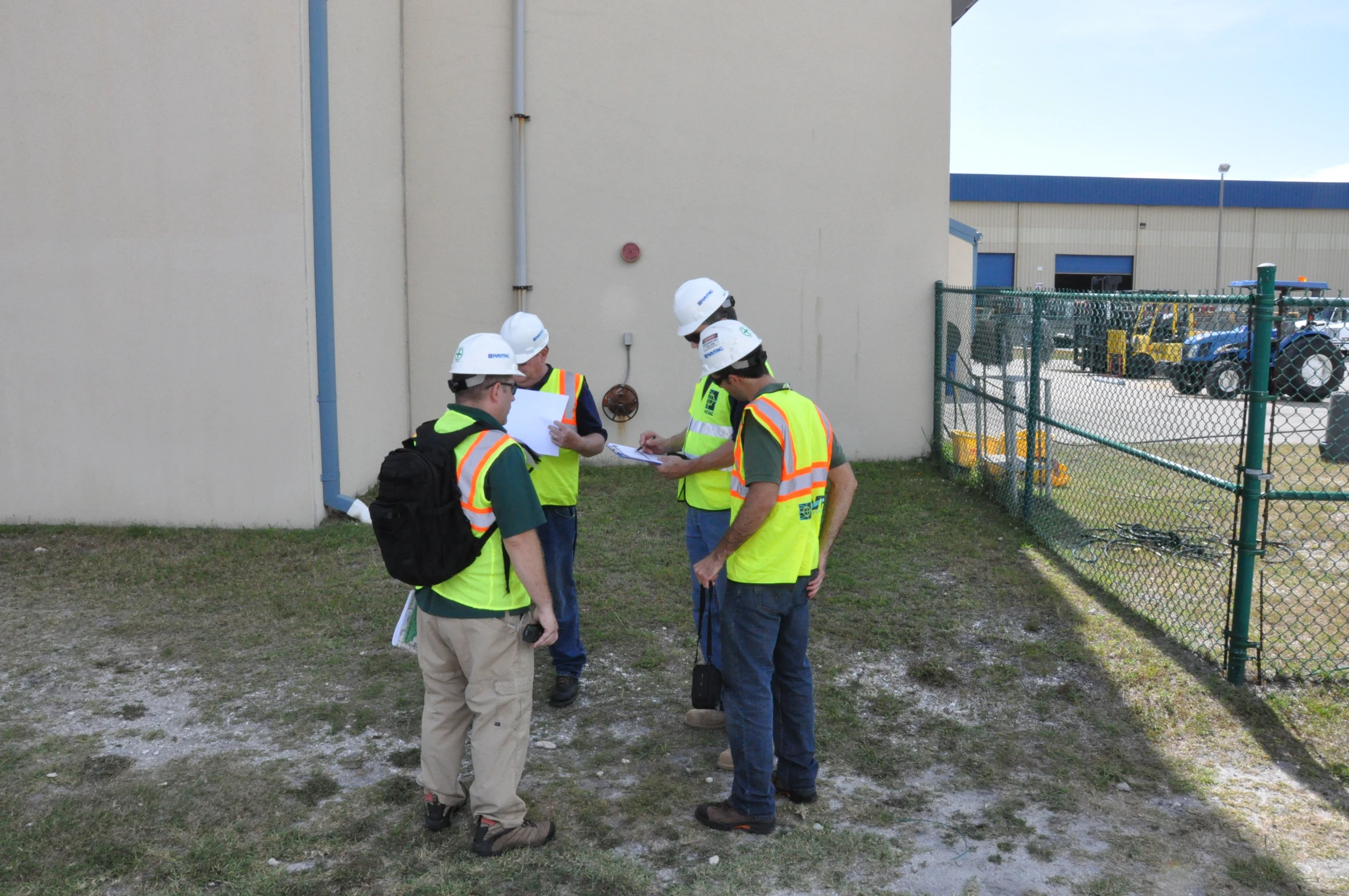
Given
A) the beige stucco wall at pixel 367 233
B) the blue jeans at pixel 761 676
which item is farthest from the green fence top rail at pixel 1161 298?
the beige stucco wall at pixel 367 233

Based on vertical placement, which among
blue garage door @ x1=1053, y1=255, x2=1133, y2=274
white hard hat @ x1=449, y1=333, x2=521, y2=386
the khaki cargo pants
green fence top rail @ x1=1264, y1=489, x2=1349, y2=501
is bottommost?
the khaki cargo pants

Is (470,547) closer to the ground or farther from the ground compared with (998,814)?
→ farther from the ground

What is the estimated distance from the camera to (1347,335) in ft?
27.8

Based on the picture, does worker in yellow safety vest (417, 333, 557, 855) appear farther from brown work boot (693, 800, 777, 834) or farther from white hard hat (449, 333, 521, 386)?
brown work boot (693, 800, 777, 834)

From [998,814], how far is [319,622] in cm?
390

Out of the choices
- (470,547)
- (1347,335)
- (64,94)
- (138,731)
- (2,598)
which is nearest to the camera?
(470,547)

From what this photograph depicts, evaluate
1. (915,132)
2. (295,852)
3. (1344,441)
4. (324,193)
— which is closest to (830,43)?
(915,132)

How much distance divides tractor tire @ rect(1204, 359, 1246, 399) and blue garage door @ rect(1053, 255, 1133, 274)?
39.1m

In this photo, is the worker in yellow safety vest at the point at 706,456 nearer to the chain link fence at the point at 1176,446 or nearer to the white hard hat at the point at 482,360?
the white hard hat at the point at 482,360

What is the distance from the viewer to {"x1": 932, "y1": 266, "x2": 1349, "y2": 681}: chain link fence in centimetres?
511

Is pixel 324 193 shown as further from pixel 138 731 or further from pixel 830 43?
pixel 830 43

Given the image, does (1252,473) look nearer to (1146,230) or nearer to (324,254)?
(324,254)

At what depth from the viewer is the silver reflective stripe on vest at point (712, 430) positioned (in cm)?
438

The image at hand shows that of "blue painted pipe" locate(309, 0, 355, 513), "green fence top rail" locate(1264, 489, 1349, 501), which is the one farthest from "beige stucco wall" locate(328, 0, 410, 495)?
"green fence top rail" locate(1264, 489, 1349, 501)
